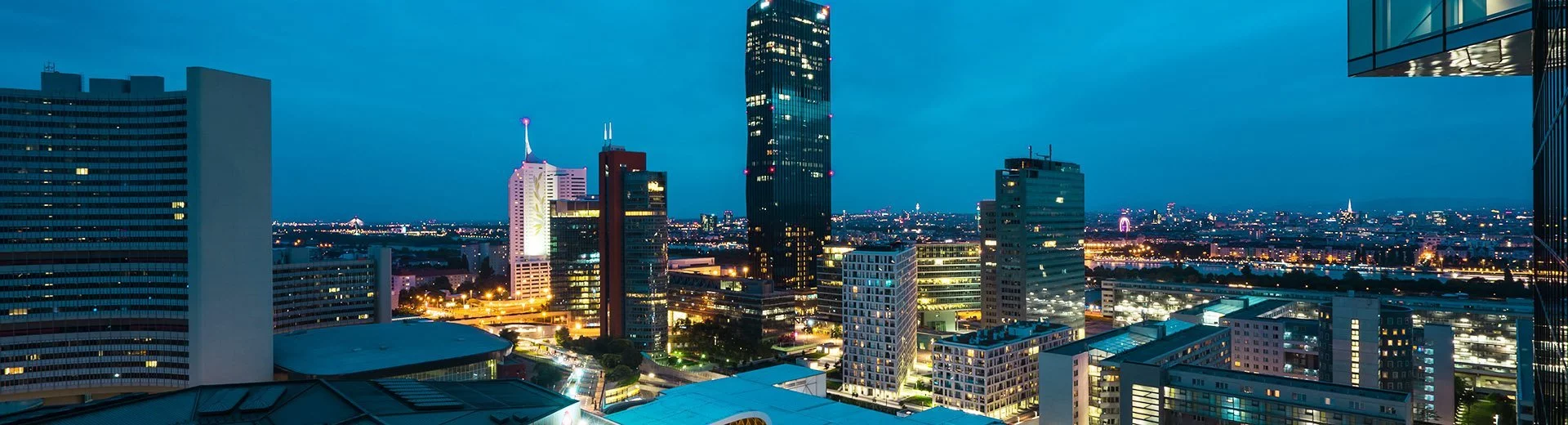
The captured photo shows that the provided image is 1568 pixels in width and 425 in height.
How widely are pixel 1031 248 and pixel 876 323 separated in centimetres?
2502

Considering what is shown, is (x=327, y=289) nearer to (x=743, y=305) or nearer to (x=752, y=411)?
(x=743, y=305)

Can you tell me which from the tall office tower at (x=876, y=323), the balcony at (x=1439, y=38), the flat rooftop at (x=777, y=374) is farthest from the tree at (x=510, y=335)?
the balcony at (x=1439, y=38)

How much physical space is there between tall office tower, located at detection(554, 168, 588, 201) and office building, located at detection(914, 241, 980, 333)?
8344 centimetres

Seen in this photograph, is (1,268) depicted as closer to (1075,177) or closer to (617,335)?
(617,335)

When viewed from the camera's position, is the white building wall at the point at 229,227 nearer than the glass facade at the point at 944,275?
Yes

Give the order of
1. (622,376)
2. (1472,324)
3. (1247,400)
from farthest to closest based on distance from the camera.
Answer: (1472,324)
(622,376)
(1247,400)

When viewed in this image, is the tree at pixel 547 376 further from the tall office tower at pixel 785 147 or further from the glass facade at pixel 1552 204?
the tall office tower at pixel 785 147

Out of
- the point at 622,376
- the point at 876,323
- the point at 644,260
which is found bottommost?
the point at 622,376

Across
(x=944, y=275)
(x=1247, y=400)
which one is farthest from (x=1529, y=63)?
(x=944, y=275)

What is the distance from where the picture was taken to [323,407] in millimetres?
20609

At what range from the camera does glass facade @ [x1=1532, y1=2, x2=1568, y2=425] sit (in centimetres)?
548

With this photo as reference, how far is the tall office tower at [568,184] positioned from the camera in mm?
146750

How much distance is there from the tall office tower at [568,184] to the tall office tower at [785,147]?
171 feet

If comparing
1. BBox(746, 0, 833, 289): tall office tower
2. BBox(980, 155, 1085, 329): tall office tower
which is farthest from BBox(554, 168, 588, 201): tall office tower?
BBox(980, 155, 1085, 329): tall office tower
